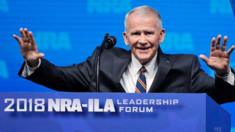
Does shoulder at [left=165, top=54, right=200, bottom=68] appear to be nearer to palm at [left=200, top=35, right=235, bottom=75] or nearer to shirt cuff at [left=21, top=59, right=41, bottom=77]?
palm at [left=200, top=35, right=235, bottom=75]

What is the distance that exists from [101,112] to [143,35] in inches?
27.1

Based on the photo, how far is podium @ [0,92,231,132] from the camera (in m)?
1.82

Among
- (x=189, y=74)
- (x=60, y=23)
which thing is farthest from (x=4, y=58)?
(x=189, y=74)

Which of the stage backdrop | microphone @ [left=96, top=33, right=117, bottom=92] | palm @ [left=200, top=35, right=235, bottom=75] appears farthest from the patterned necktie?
the stage backdrop

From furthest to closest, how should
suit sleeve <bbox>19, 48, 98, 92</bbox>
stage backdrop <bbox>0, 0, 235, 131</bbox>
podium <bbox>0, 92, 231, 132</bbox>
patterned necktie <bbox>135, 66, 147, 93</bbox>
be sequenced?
stage backdrop <bbox>0, 0, 235, 131</bbox>
suit sleeve <bbox>19, 48, 98, 92</bbox>
patterned necktie <bbox>135, 66, 147, 93</bbox>
podium <bbox>0, 92, 231, 132</bbox>

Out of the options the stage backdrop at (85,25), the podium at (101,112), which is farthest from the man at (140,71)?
the stage backdrop at (85,25)

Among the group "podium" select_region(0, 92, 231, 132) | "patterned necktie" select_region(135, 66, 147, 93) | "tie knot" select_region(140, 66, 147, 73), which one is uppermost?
"tie knot" select_region(140, 66, 147, 73)

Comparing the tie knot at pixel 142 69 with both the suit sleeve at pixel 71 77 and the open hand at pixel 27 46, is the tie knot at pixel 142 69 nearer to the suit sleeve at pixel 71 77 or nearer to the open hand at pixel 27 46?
the suit sleeve at pixel 71 77

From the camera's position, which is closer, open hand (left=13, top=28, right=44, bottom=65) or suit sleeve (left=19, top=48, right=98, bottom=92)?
open hand (left=13, top=28, right=44, bottom=65)

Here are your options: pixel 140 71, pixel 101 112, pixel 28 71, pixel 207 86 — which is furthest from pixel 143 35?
pixel 101 112

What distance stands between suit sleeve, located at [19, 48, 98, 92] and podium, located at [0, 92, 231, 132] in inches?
24.0

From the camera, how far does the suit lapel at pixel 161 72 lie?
2.33m

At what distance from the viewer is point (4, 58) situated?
360 centimetres

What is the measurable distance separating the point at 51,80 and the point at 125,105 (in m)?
0.75
